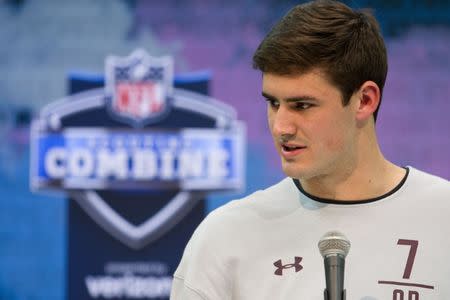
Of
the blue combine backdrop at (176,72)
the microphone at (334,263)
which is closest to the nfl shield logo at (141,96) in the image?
the blue combine backdrop at (176,72)

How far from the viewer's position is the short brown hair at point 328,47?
194cm

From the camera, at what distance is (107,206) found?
168 inches

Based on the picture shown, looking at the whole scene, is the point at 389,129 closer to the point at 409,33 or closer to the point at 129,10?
the point at 409,33

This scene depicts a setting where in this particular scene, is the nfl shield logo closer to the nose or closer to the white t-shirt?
the white t-shirt

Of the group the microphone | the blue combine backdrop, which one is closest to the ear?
the microphone

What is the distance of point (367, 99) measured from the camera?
204 centimetres

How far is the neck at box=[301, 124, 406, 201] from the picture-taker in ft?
6.82

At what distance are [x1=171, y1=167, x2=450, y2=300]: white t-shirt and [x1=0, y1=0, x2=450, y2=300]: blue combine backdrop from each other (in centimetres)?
213

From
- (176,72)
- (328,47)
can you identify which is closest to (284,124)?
(328,47)

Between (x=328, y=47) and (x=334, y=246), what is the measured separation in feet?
1.48

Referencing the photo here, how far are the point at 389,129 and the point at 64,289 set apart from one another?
1605mm

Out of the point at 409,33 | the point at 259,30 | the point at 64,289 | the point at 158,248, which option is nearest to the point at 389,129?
the point at 409,33

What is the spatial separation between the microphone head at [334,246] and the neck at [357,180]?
360 millimetres

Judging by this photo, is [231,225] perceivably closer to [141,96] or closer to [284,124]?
[284,124]
